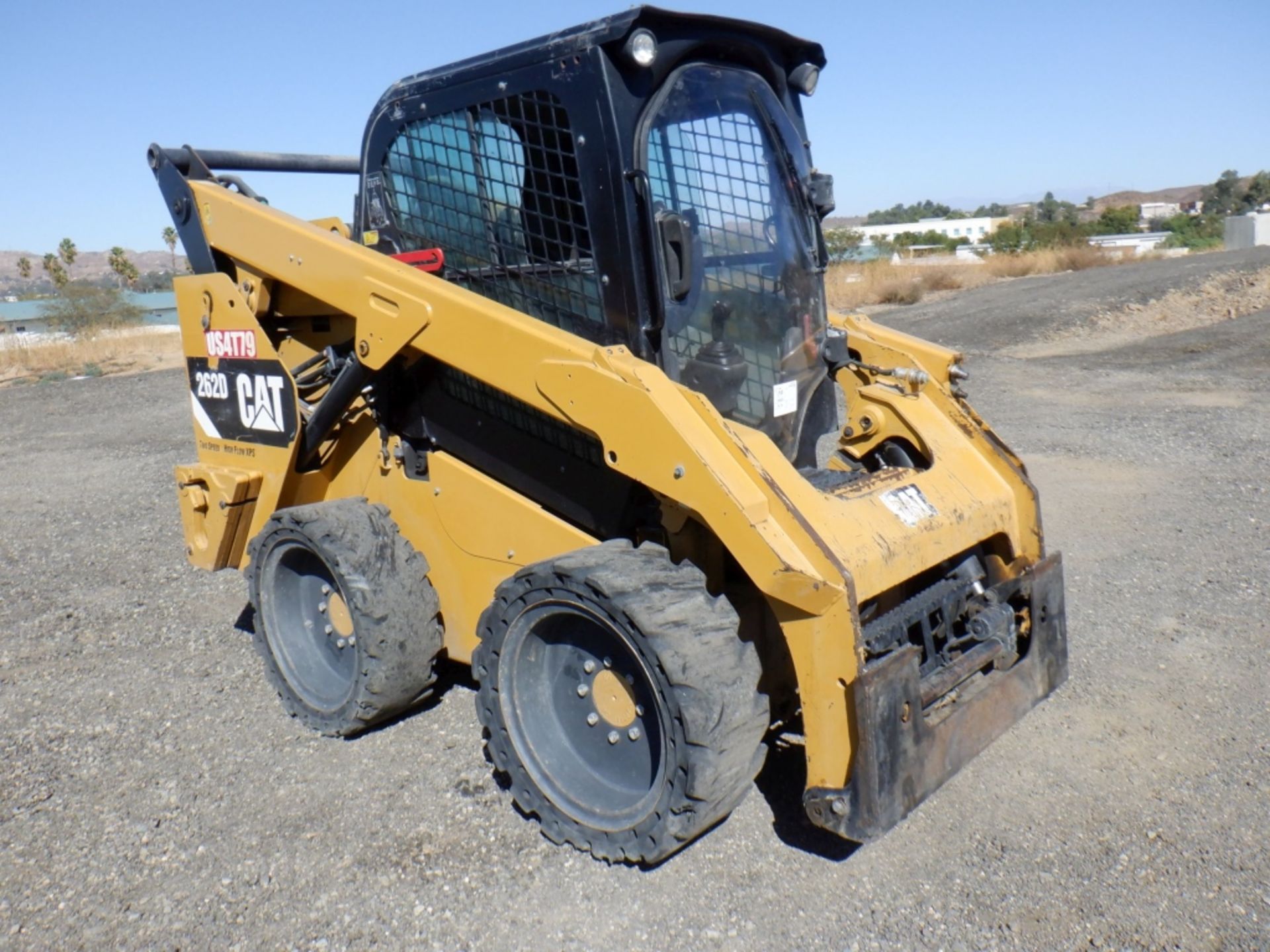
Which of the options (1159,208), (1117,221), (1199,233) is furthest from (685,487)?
(1159,208)

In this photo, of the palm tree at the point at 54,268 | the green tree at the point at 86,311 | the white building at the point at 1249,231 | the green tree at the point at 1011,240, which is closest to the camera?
the green tree at the point at 86,311

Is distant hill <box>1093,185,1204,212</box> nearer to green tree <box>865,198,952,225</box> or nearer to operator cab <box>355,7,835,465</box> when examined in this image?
green tree <box>865,198,952,225</box>

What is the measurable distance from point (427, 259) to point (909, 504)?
71.9 inches

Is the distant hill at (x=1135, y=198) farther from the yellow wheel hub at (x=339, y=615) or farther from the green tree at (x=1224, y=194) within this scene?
the yellow wheel hub at (x=339, y=615)

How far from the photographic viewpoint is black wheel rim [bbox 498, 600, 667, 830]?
3059 mm

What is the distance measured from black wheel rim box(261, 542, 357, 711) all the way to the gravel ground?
0.65ft

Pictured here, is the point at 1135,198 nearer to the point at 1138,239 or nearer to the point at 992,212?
the point at 992,212

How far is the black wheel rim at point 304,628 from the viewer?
407cm

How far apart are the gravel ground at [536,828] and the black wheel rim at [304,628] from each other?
0.20 m

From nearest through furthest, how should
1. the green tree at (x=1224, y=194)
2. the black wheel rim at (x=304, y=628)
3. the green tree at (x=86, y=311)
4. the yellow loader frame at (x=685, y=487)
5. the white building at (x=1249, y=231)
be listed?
the yellow loader frame at (x=685, y=487) → the black wheel rim at (x=304, y=628) → the green tree at (x=86, y=311) → the white building at (x=1249, y=231) → the green tree at (x=1224, y=194)

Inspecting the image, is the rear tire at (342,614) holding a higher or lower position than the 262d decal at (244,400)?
lower

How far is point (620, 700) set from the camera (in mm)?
3117

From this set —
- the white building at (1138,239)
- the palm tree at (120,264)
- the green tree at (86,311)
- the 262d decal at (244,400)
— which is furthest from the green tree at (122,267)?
the 262d decal at (244,400)

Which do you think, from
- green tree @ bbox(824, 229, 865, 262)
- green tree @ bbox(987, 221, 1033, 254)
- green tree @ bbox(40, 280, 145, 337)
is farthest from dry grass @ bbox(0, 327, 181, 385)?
green tree @ bbox(987, 221, 1033, 254)
